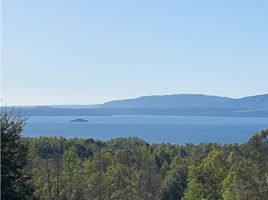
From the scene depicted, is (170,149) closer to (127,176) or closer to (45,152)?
(45,152)

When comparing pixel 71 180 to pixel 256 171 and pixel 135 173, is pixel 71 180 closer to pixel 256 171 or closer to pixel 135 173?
pixel 135 173

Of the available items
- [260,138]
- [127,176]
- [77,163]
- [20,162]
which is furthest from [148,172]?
[20,162]

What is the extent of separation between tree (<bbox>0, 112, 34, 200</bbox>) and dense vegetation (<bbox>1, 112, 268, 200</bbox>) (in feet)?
0.07

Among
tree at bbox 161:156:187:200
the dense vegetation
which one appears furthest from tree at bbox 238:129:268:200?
tree at bbox 161:156:187:200

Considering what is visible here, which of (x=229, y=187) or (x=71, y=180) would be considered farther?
(x=71, y=180)

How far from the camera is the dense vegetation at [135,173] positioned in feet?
50.8

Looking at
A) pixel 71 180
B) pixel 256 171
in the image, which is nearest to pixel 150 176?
pixel 71 180

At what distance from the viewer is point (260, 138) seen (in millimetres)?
18859

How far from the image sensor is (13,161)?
41.5 feet

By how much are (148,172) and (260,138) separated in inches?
1038

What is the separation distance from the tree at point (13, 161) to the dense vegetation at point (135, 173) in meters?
0.02

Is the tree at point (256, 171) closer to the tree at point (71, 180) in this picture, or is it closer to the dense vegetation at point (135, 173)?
the dense vegetation at point (135, 173)

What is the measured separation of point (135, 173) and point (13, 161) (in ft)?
104

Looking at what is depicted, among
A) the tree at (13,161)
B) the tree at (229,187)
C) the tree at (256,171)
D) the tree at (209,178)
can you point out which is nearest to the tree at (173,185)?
the tree at (209,178)
